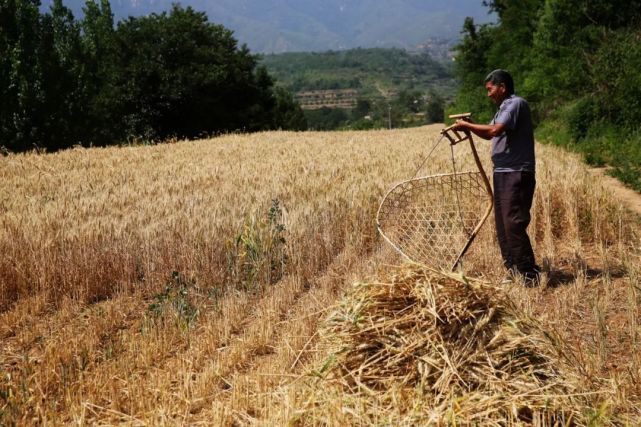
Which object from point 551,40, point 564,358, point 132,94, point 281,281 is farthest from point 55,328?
point 132,94

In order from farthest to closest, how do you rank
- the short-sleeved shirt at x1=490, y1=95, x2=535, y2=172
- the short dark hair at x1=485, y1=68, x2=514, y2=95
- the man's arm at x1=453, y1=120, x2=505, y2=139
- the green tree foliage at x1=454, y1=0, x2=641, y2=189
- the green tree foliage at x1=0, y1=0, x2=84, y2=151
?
the green tree foliage at x1=0, y1=0, x2=84, y2=151, the green tree foliage at x1=454, y1=0, x2=641, y2=189, the short dark hair at x1=485, y1=68, x2=514, y2=95, the short-sleeved shirt at x1=490, y1=95, x2=535, y2=172, the man's arm at x1=453, y1=120, x2=505, y2=139

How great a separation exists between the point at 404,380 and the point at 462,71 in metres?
48.2

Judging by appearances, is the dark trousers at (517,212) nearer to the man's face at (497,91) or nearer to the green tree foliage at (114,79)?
the man's face at (497,91)

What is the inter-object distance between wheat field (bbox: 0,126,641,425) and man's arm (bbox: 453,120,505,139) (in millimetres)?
1509

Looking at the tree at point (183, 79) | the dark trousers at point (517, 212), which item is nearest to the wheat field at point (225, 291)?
the dark trousers at point (517, 212)

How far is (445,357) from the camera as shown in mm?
3127

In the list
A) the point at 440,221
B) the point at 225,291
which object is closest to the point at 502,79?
the point at 440,221

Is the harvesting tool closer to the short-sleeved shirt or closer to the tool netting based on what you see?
the tool netting

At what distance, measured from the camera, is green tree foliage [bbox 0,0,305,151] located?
3262 cm

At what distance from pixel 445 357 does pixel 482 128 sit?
8.81ft

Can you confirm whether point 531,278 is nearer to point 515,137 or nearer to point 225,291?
point 515,137

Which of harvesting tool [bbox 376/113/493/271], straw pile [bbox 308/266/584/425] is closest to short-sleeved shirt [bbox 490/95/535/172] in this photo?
harvesting tool [bbox 376/113/493/271]

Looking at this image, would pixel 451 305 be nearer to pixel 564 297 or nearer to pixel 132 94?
pixel 564 297

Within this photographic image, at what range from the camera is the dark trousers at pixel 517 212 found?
5.52m
